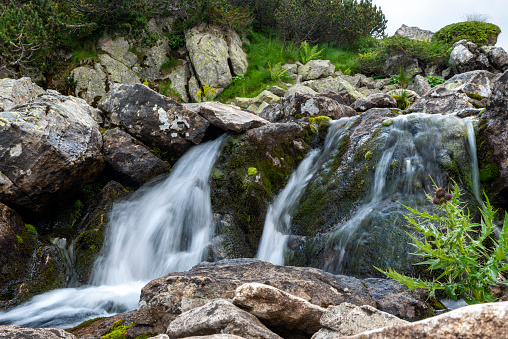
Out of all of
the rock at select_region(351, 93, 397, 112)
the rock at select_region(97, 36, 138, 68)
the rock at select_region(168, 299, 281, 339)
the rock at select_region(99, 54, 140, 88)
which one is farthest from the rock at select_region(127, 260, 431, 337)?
the rock at select_region(97, 36, 138, 68)

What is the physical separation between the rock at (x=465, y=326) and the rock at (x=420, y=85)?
55.5ft

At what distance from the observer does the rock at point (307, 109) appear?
9449 millimetres

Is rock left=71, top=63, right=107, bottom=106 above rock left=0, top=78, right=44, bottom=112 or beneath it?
above

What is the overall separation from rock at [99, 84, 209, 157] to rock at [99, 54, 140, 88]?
317 inches

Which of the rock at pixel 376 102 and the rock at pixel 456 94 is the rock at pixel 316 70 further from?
the rock at pixel 456 94

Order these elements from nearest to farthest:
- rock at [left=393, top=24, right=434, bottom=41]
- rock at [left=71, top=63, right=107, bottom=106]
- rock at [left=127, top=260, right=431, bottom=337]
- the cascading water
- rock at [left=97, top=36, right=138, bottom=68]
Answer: rock at [left=127, top=260, right=431, bottom=337] → the cascading water → rock at [left=71, top=63, right=107, bottom=106] → rock at [left=97, top=36, right=138, bottom=68] → rock at [left=393, top=24, right=434, bottom=41]

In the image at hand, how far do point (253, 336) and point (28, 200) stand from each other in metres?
5.84

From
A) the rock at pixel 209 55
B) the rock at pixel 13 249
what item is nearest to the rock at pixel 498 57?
the rock at pixel 209 55

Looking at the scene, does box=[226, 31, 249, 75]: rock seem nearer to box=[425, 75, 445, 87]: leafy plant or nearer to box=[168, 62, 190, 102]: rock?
box=[168, 62, 190, 102]: rock

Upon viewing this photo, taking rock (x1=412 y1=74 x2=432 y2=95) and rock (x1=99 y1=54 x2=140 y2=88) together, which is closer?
rock (x1=99 y1=54 x2=140 y2=88)

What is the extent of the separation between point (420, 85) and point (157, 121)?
46.0 ft

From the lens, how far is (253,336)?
2.10 metres

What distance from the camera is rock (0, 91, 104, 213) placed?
5934 mm

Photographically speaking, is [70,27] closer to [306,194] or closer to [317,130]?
[317,130]
